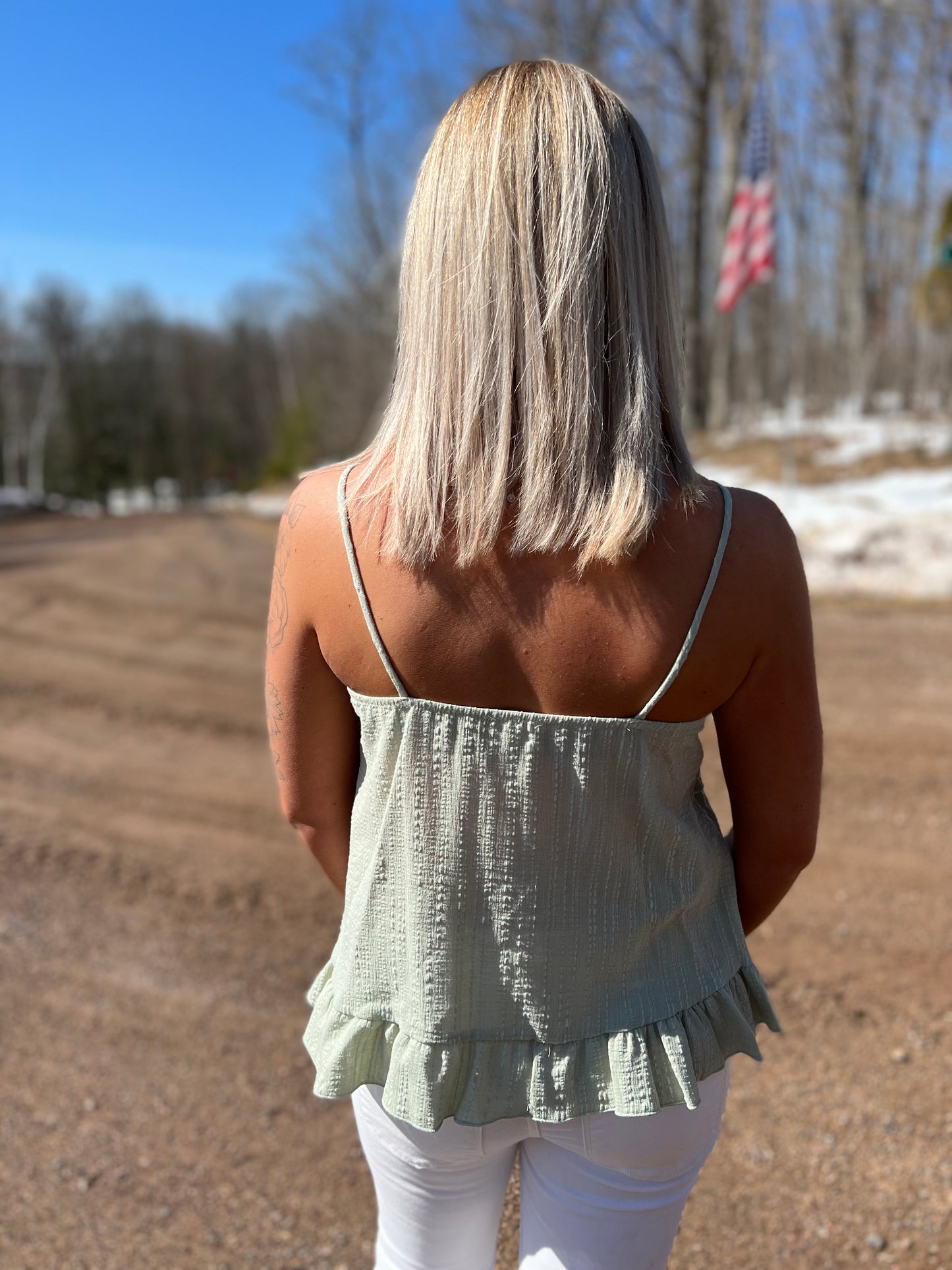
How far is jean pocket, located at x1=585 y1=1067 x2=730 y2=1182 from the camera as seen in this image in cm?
118

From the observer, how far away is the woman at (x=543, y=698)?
1071 millimetres

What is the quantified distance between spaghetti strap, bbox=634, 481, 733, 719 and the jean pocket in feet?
1.71

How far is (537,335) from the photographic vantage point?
3.47 feet

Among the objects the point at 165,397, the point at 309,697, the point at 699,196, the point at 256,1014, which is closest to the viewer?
the point at 309,697

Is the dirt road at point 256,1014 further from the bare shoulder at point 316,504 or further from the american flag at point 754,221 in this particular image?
the american flag at point 754,221

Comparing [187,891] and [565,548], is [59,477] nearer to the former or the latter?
[187,891]

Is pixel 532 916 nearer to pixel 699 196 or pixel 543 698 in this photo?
pixel 543 698

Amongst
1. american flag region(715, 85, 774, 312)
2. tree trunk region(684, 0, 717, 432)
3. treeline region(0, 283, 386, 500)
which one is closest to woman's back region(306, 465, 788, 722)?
american flag region(715, 85, 774, 312)

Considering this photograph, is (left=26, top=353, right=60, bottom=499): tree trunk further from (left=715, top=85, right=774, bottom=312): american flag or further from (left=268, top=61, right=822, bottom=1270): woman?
(left=268, top=61, right=822, bottom=1270): woman

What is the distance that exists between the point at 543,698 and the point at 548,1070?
47cm

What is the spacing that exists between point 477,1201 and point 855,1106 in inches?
78.2

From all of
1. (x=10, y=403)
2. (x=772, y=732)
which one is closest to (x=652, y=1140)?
(x=772, y=732)

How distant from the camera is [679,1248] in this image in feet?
7.79

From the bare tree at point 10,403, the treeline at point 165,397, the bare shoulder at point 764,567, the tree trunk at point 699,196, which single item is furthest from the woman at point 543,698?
the bare tree at point 10,403
